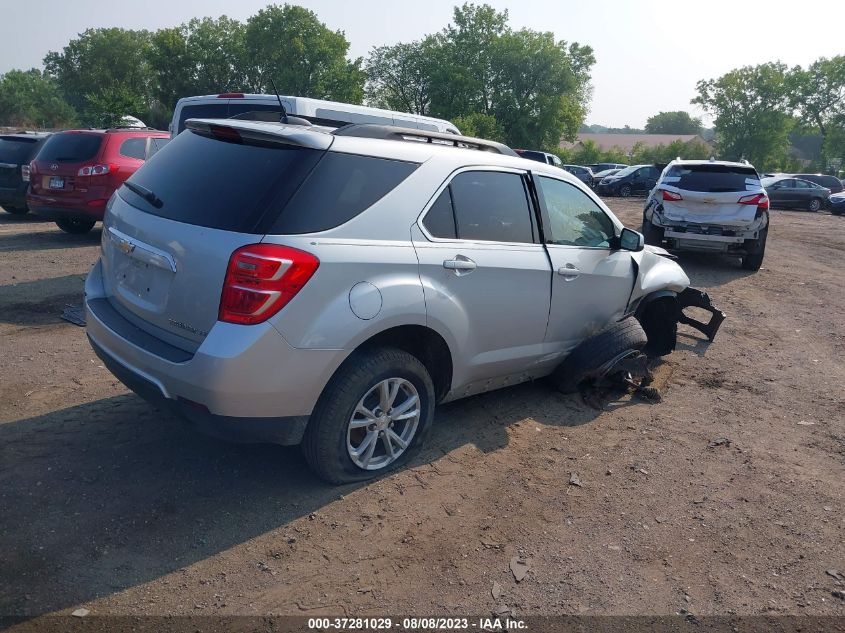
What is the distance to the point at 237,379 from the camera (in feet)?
10.6

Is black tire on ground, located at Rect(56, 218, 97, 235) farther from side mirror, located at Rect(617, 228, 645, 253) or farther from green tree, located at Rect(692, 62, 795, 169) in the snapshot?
green tree, located at Rect(692, 62, 795, 169)

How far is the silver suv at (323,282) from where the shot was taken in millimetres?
3295

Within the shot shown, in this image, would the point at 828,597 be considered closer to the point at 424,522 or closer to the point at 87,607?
the point at 424,522

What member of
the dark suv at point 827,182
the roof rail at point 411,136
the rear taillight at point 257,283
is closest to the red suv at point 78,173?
the roof rail at point 411,136

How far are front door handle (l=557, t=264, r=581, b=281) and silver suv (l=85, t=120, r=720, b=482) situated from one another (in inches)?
3.2

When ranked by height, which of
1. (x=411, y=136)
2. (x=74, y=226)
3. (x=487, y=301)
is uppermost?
(x=411, y=136)

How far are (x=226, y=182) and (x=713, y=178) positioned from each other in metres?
9.90

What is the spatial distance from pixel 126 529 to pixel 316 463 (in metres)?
0.95

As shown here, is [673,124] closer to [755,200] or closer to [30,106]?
[30,106]

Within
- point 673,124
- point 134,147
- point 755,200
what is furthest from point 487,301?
point 673,124

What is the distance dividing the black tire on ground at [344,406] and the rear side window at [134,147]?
932cm

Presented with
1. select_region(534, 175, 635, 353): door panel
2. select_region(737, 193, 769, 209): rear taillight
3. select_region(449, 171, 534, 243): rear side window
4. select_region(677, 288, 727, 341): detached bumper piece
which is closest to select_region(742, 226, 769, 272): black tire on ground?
select_region(737, 193, 769, 209): rear taillight

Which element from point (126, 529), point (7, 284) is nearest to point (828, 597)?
point (126, 529)

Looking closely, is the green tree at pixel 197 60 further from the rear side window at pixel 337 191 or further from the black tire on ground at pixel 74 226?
the rear side window at pixel 337 191
